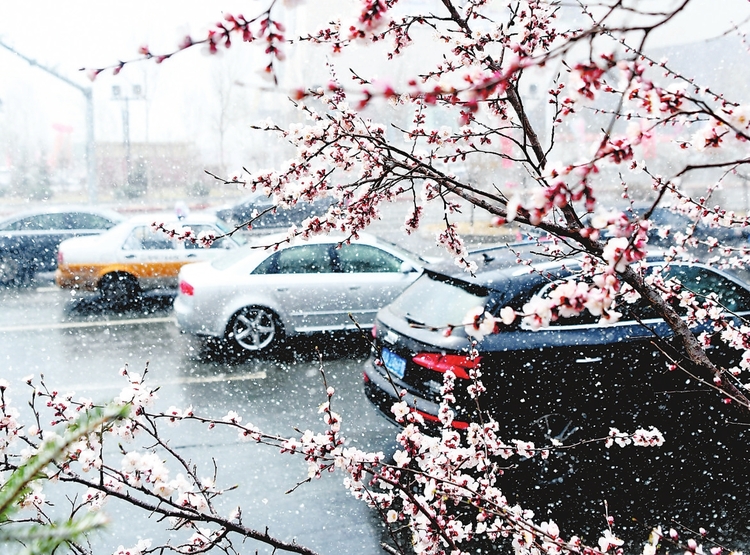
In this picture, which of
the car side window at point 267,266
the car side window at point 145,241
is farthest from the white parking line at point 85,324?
the car side window at point 267,266

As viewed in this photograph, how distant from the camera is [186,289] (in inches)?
302

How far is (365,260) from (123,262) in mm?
4448

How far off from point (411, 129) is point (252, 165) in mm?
38741

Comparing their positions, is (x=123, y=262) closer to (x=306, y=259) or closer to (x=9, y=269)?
(x=9, y=269)

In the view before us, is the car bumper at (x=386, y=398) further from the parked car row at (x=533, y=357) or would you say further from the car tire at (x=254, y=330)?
the car tire at (x=254, y=330)

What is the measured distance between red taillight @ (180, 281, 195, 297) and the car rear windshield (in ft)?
10.8

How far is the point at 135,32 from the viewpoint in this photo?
3472cm

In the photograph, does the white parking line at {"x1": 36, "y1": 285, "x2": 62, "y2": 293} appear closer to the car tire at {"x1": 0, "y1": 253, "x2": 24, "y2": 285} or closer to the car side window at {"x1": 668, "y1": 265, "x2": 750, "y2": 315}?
the car tire at {"x1": 0, "y1": 253, "x2": 24, "y2": 285}

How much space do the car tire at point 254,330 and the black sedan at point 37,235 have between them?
6707 mm

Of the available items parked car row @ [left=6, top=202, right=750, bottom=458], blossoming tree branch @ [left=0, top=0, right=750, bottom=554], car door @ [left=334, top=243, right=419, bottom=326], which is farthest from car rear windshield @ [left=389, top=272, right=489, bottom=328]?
car door @ [left=334, top=243, right=419, bottom=326]

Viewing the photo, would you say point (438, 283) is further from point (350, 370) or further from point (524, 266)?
point (350, 370)

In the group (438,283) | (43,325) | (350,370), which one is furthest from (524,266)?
(43,325)

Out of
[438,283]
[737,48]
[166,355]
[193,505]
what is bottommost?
[166,355]

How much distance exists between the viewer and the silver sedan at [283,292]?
7.55m
